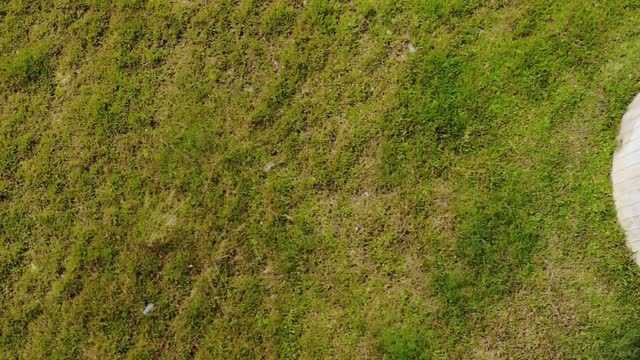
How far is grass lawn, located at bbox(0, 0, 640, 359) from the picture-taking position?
4656mm

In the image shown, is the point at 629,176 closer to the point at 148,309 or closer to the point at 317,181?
the point at 317,181

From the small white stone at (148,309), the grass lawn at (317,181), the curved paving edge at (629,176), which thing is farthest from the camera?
the small white stone at (148,309)

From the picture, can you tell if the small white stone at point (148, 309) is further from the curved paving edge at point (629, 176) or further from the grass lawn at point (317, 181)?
the curved paving edge at point (629, 176)

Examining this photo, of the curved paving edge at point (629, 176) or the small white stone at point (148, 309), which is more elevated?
the small white stone at point (148, 309)

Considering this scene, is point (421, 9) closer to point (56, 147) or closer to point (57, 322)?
point (56, 147)

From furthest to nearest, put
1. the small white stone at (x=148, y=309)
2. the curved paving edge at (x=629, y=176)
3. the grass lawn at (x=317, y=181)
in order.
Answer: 1. the small white stone at (x=148, y=309)
2. the grass lawn at (x=317, y=181)
3. the curved paving edge at (x=629, y=176)

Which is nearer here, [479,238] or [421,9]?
[479,238]

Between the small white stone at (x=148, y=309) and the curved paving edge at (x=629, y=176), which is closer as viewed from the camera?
the curved paving edge at (x=629, y=176)

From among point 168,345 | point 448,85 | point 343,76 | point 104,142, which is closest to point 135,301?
point 168,345

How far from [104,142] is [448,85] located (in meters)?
3.06

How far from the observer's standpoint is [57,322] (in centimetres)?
482

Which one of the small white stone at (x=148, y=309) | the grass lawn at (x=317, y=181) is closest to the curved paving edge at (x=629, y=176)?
the grass lawn at (x=317, y=181)

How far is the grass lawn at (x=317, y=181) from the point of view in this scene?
466 cm

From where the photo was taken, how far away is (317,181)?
16.0ft
